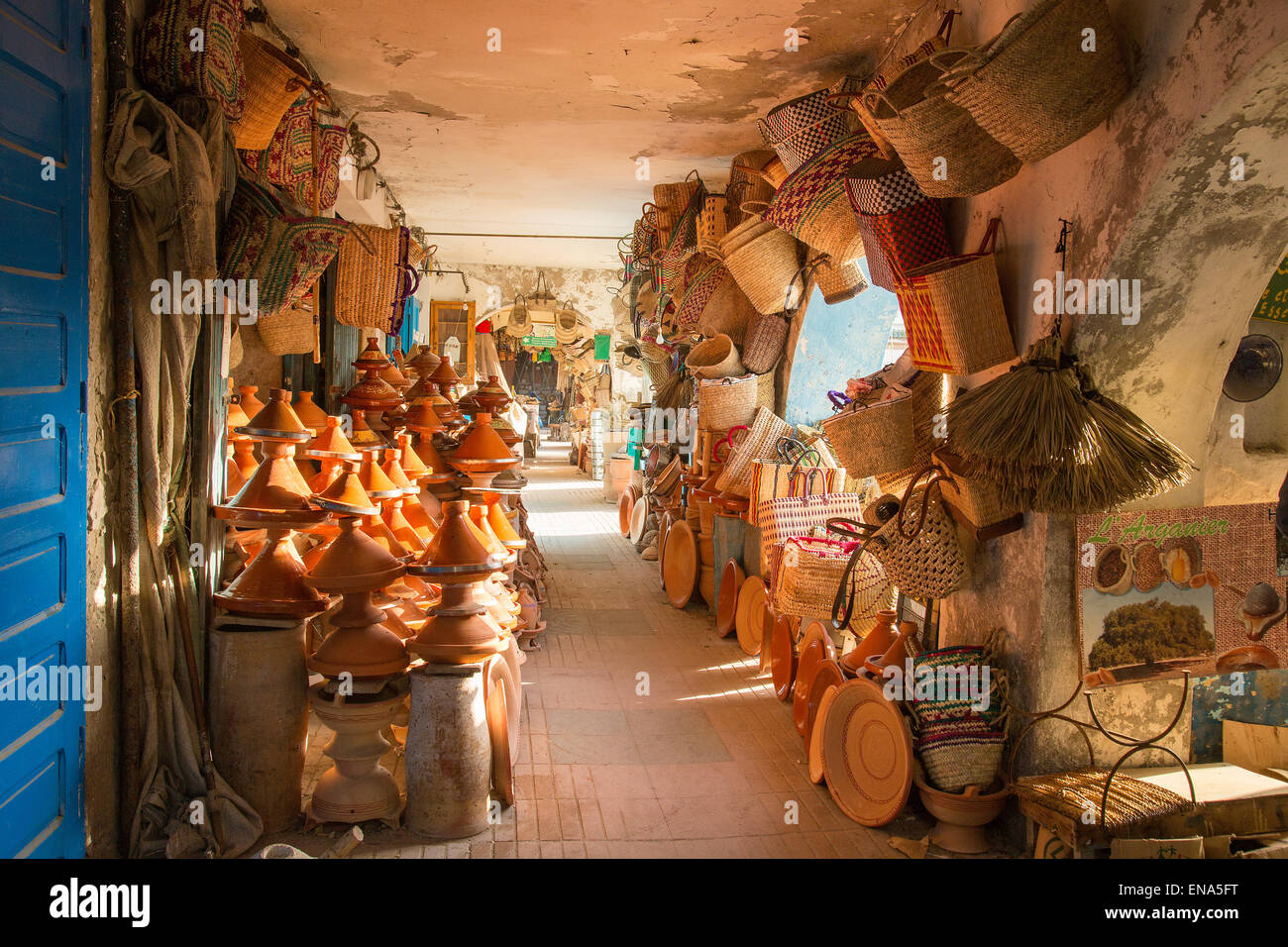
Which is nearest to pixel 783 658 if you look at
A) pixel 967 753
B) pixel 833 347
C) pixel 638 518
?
pixel 967 753

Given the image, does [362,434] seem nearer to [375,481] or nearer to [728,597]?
[375,481]

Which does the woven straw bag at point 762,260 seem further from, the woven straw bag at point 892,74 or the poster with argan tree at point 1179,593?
the poster with argan tree at point 1179,593

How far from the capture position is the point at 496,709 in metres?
3.67

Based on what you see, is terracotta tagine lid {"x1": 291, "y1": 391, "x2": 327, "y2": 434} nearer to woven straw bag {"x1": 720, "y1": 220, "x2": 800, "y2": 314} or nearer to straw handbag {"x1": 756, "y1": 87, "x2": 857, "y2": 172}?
straw handbag {"x1": 756, "y1": 87, "x2": 857, "y2": 172}

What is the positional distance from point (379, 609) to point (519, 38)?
3.02 metres

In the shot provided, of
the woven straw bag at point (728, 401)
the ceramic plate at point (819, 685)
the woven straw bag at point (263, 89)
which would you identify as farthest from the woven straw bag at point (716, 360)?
the woven straw bag at point (263, 89)

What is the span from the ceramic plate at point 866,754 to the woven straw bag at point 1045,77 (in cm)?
203

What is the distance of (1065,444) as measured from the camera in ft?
9.02

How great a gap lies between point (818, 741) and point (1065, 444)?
1.85 m

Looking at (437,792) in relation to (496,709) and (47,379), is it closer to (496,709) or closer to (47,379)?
(496,709)

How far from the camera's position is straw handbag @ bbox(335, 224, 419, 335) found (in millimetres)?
4648

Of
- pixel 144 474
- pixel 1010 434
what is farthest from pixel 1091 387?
pixel 144 474

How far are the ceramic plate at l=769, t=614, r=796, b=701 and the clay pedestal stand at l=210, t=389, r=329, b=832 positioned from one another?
8.48ft

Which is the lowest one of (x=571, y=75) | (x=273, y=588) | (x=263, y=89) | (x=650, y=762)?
(x=650, y=762)
